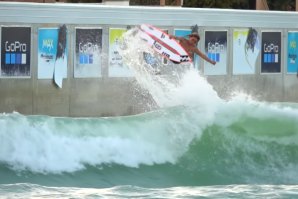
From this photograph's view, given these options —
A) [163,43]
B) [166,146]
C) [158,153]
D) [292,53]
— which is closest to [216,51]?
[292,53]

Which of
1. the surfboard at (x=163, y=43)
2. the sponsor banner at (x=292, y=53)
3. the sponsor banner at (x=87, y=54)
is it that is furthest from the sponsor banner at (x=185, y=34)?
the sponsor banner at (x=292, y=53)

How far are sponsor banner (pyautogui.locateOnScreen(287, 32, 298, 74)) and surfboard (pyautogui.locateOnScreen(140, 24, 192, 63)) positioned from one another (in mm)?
4644

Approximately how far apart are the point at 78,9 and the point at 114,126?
4115 mm

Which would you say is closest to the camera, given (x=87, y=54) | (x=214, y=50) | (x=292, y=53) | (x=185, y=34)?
(x=87, y=54)

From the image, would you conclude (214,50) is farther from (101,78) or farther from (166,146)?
(166,146)

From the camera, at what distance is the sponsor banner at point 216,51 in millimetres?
22297

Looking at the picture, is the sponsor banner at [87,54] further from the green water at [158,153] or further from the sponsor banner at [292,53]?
the sponsor banner at [292,53]

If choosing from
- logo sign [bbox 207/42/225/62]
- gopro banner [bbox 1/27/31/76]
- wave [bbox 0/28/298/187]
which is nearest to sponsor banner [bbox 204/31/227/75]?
logo sign [bbox 207/42/225/62]

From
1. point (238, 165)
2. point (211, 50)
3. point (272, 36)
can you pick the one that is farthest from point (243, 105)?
point (272, 36)

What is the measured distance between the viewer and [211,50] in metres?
22.4

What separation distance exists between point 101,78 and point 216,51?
11.2ft

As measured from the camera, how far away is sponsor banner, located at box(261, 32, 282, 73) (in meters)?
23.5

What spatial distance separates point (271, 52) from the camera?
23.7m

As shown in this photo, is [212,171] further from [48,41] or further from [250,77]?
[250,77]
